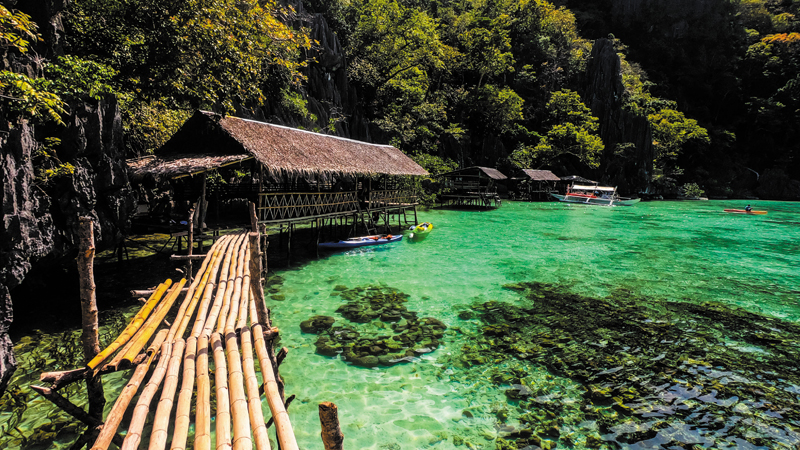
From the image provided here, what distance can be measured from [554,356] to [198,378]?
19.9ft

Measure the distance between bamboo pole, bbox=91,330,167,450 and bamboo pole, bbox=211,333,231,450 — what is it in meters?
0.53

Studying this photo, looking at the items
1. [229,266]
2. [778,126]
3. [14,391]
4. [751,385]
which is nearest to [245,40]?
[229,266]

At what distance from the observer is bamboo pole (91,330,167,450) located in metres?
2.20

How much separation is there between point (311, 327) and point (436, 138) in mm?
30868

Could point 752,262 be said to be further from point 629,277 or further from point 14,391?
point 14,391

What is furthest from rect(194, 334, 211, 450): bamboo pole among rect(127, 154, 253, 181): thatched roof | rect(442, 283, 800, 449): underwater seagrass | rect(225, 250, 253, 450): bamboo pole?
rect(127, 154, 253, 181): thatched roof

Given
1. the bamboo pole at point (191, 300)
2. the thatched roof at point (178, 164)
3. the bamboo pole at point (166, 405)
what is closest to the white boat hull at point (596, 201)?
the thatched roof at point (178, 164)

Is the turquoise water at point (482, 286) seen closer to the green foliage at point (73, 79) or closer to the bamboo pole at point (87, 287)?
the bamboo pole at point (87, 287)

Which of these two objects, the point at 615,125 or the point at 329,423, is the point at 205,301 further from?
the point at 615,125

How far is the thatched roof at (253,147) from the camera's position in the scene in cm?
1015

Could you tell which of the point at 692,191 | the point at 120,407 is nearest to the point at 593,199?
the point at 692,191

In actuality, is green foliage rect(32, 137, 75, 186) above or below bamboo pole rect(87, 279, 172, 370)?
above

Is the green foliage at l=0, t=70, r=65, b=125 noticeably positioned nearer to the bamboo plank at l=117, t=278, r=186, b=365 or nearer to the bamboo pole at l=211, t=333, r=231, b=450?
the bamboo plank at l=117, t=278, r=186, b=365

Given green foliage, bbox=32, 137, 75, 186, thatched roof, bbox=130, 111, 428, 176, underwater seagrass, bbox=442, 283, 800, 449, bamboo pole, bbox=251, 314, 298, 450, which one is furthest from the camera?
thatched roof, bbox=130, 111, 428, 176
